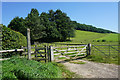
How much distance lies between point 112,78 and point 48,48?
15.7ft

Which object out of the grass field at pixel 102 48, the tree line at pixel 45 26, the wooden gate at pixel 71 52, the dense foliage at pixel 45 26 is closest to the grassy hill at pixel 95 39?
the grass field at pixel 102 48

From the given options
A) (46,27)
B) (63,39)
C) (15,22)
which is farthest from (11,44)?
(63,39)

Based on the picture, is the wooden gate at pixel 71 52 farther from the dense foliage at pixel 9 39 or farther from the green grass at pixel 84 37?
the green grass at pixel 84 37

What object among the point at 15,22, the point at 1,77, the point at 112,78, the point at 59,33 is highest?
the point at 15,22

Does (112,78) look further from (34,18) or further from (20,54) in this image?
(34,18)

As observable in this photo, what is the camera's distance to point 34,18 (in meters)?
30.9

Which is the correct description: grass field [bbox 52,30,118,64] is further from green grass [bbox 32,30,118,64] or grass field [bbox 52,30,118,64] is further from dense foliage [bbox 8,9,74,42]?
dense foliage [bbox 8,9,74,42]

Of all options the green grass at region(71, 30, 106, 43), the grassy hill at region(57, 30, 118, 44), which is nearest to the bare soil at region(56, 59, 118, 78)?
the grassy hill at region(57, 30, 118, 44)

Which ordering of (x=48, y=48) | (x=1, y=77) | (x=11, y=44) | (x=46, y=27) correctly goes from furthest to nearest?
(x=46, y=27) < (x=48, y=48) < (x=11, y=44) < (x=1, y=77)

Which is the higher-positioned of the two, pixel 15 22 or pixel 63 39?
pixel 15 22

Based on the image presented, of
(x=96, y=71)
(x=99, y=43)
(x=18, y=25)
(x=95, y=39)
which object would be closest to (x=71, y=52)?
(x=96, y=71)

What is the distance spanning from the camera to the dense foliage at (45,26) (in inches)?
1168

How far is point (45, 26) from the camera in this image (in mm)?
36188

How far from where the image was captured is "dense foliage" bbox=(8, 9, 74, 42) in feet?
97.3
